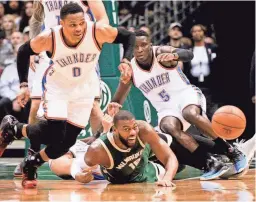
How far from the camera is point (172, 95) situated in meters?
8.60

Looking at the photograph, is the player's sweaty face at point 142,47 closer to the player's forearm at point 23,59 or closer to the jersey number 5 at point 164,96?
the jersey number 5 at point 164,96

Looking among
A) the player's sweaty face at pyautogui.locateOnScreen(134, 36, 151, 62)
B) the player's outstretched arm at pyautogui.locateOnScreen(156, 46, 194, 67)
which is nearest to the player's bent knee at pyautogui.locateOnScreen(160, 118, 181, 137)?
the player's outstretched arm at pyautogui.locateOnScreen(156, 46, 194, 67)

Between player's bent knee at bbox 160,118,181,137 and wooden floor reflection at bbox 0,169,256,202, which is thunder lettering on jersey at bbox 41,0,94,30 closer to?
player's bent knee at bbox 160,118,181,137

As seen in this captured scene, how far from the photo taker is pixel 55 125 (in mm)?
6996

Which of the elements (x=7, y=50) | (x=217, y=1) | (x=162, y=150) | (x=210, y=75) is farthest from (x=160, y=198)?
(x=217, y=1)

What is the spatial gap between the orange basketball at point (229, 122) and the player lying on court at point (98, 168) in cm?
57

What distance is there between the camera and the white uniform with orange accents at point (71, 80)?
278 inches

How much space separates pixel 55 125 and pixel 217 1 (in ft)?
20.2

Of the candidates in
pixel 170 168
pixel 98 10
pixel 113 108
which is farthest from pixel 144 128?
pixel 98 10

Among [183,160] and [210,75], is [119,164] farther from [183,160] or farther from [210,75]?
[210,75]

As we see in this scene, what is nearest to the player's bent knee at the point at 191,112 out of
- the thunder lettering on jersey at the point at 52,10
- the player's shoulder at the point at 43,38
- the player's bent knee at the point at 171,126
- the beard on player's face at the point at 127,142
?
the player's bent knee at the point at 171,126

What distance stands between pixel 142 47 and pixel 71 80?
1483 millimetres

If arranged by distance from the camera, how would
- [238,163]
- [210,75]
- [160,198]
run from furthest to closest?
[210,75]
[238,163]
[160,198]

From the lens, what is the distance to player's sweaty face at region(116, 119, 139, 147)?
6.97 m
